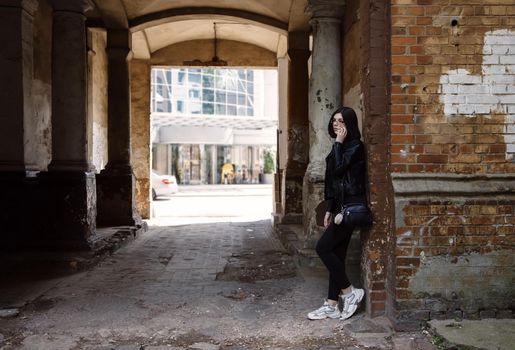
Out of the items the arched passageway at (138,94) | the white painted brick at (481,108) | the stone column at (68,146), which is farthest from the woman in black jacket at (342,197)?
the stone column at (68,146)

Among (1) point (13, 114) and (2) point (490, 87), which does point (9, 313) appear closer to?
(1) point (13, 114)

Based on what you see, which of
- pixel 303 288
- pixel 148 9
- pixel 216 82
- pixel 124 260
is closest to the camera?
pixel 303 288

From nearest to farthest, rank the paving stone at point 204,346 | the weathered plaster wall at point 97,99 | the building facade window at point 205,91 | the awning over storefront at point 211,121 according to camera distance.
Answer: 1. the paving stone at point 204,346
2. the weathered plaster wall at point 97,99
3. the awning over storefront at point 211,121
4. the building facade window at point 205,91

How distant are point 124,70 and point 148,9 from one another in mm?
1244

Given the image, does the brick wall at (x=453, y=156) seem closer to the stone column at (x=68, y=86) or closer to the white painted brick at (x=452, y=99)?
the white painted brick at (x=452, y=99)

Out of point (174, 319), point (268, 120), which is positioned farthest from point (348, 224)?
point (268, 120)

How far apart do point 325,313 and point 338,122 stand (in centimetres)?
160

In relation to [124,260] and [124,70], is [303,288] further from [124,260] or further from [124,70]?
[124,70]

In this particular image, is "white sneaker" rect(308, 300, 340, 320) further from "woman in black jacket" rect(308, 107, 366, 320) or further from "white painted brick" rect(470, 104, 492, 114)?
"white painted brick" rect(470, 104, 492, 114)

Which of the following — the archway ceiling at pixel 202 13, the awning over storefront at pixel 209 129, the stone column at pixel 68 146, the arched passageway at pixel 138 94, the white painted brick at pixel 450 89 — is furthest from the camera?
the awning over storefront at pixel 209 129

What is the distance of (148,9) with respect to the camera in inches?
369

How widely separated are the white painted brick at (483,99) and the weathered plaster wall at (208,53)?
9.07 meters

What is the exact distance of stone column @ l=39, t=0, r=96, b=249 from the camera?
6719mm

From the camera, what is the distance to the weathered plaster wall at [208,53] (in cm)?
1252
